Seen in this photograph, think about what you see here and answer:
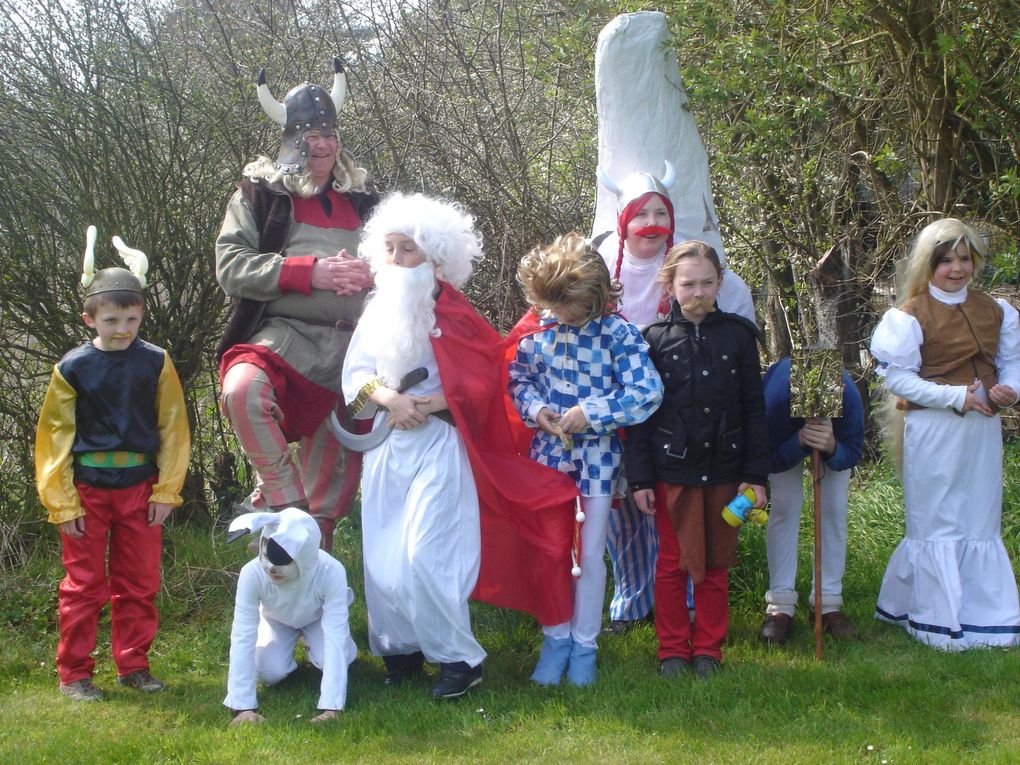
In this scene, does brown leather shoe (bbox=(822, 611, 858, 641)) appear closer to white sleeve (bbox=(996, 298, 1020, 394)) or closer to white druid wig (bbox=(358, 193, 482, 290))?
white sleeve (bbox=(996, 298, 1020, 394))

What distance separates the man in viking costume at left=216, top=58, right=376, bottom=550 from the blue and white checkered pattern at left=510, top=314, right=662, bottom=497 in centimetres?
82

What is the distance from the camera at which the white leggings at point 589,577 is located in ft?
13.6

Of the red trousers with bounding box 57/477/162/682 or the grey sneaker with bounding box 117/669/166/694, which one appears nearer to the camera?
the red trousers with bounding box 57/477/162/682

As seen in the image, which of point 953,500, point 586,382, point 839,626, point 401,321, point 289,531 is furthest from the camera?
point 839,626

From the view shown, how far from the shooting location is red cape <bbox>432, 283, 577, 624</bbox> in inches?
162

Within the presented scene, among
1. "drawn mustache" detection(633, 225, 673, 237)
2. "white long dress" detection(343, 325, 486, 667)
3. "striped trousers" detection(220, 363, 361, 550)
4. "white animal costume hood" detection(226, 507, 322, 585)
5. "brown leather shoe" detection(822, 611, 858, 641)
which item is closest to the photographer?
"white animal costume hood" detection(226, 507, 322, 585)

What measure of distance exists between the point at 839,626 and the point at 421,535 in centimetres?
189

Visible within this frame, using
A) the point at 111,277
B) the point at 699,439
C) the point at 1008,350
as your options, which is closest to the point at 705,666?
the point at 699,439

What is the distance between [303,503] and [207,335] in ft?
6.26

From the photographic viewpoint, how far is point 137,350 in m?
4.32

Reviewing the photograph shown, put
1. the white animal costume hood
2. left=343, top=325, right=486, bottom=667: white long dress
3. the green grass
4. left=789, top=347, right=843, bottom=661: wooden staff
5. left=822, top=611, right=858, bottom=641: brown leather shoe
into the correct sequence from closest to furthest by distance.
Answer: the green grass, the white animal costume hood, left=343, top=325, right=486, bottom=667: white long dress, left=789, top=347, right=843, bottom=661: wooden staff, left=822, top=611, right=858, bottom=641: brown leather shoe

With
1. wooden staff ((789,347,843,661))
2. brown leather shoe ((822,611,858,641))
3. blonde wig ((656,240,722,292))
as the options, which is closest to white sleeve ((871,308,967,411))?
wooden staff ((789,347,843,661))

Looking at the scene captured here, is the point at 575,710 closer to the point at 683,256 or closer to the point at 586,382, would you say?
the point at 586,382

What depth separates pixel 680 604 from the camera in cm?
422
